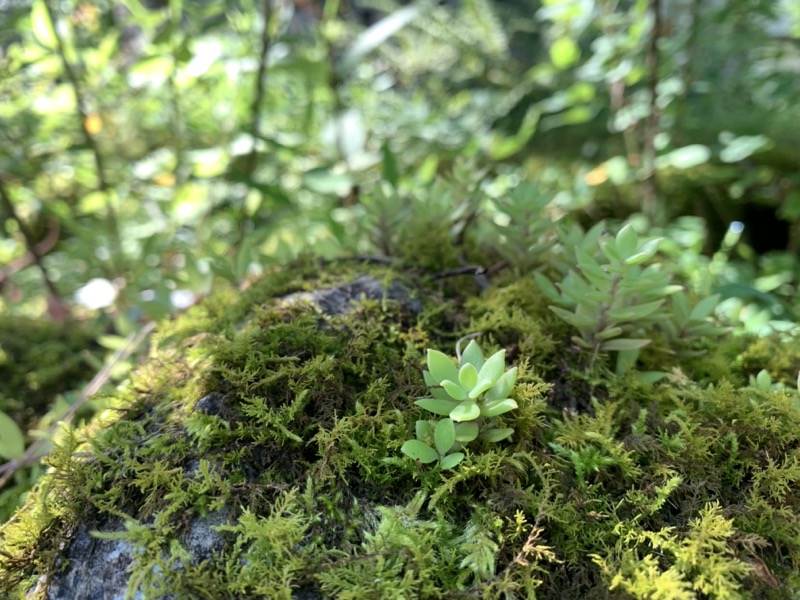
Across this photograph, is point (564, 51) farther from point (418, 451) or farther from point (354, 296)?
point (418, 451)

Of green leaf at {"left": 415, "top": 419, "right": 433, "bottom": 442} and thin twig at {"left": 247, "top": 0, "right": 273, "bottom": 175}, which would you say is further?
thin twig at {"left": 247, "top": 0, "right": 273, "bottom": 175}

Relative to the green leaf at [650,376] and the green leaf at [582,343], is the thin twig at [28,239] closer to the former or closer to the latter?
the green leaf at [582,343]

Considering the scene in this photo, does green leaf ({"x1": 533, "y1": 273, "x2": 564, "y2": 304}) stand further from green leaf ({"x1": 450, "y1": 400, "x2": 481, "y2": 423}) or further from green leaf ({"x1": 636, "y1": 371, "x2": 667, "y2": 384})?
green leaf ({"x1": 450, "y1": 400, "x2": 481, "y2": 423})

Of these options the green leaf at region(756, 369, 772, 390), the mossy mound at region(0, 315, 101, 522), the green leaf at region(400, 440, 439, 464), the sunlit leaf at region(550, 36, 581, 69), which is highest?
the sunlit leaf at region(550, 36, 581, 69)

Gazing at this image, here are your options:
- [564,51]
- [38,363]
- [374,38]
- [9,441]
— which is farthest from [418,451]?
[564,51]

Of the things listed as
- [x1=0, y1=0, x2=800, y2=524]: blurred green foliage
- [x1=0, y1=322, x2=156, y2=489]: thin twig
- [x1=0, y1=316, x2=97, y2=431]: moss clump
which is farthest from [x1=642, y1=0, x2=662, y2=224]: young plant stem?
[x1=0, y1=316, x2=97, y2=431]: moss clump

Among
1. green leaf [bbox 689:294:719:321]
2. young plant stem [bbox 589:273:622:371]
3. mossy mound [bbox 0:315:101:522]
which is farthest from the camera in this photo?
mossy mound [bbox 0:315:101:522]
